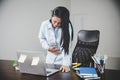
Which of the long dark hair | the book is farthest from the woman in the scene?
the book

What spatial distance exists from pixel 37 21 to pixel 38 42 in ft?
1.29

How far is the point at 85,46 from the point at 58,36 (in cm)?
49

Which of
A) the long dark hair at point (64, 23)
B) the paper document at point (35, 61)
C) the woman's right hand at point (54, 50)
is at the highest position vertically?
the long dark hair at point (64, 23)

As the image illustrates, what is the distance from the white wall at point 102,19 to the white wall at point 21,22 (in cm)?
28

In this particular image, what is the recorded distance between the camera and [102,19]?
3.36 metres

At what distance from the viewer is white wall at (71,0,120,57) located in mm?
3326

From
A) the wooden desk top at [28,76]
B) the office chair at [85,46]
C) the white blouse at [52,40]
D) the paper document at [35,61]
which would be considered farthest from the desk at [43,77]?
the white blouse at [52,40]

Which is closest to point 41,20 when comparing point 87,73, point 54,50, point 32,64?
point 54,50

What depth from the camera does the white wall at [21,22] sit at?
3492mm

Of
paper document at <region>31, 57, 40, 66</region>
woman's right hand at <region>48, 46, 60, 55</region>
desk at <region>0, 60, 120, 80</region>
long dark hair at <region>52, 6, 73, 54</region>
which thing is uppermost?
long dark hair at <region>52, 6, 73, 54</region>

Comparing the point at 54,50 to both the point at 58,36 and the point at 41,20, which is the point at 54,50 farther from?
the point at 41,20

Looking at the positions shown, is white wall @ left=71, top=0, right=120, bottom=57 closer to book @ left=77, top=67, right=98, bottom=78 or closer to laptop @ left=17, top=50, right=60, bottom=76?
book @ left=77, top=67, right=98, bottom=78

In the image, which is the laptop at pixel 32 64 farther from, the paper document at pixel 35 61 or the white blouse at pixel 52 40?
the white blouse at pixel 52 40

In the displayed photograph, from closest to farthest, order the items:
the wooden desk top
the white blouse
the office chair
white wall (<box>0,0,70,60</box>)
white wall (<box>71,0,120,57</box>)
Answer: the wooden desk top, the office chair, the white blouse, white wall (<box>71,0,120,57</box>), white wall (<box>0,0,70,60</box>)
